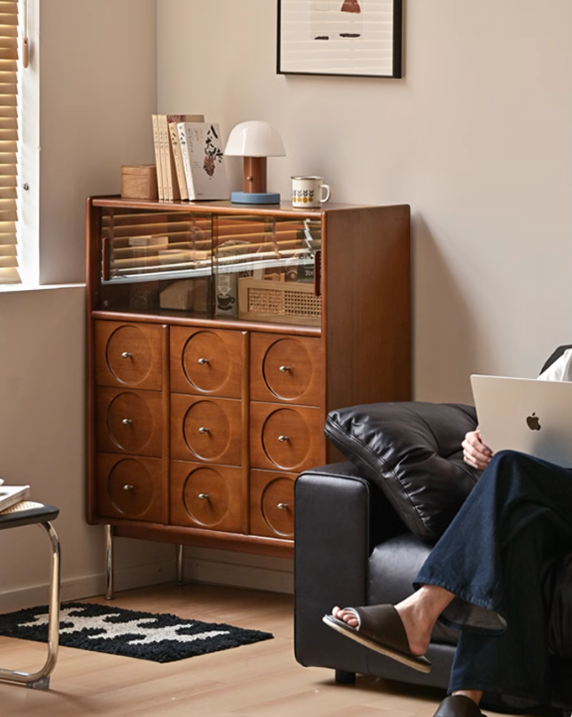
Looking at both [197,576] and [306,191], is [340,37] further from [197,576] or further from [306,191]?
[197,576]

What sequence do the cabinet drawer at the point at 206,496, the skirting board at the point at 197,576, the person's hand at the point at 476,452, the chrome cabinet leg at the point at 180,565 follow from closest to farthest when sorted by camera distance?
the person's hand at the point at 476,452, the cabinet drawer at the point at 206,496, the skirting board at the point at 197,576, the chrome cabinet leg at the point at 180,565

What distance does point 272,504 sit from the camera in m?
4.03

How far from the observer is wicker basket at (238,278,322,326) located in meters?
3.93

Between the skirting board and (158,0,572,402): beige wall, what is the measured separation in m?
0.79

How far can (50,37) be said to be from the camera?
4.28 meters

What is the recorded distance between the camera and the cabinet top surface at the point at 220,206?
3920 mm

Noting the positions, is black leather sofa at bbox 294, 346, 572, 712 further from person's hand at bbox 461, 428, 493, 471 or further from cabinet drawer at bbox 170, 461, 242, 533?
cabinet drawer at bbox 170, 461, 242, 533

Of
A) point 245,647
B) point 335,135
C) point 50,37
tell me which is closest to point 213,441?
point 245,647

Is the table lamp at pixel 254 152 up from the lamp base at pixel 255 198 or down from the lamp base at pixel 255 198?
up

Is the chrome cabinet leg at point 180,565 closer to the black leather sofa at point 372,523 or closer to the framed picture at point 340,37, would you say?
the black leather sofa at point 372,523

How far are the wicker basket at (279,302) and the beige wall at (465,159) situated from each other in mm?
368

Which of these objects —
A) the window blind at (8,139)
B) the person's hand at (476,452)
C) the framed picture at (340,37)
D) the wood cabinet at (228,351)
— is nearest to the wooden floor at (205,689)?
the wood cabinet at (228,351)

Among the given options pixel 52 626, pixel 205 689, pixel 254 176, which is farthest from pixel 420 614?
pixel 254 176

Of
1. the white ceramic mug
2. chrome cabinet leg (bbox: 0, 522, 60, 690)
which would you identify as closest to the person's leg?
chrome cabinet leg (bbox: 0, 522, 60, 690)
